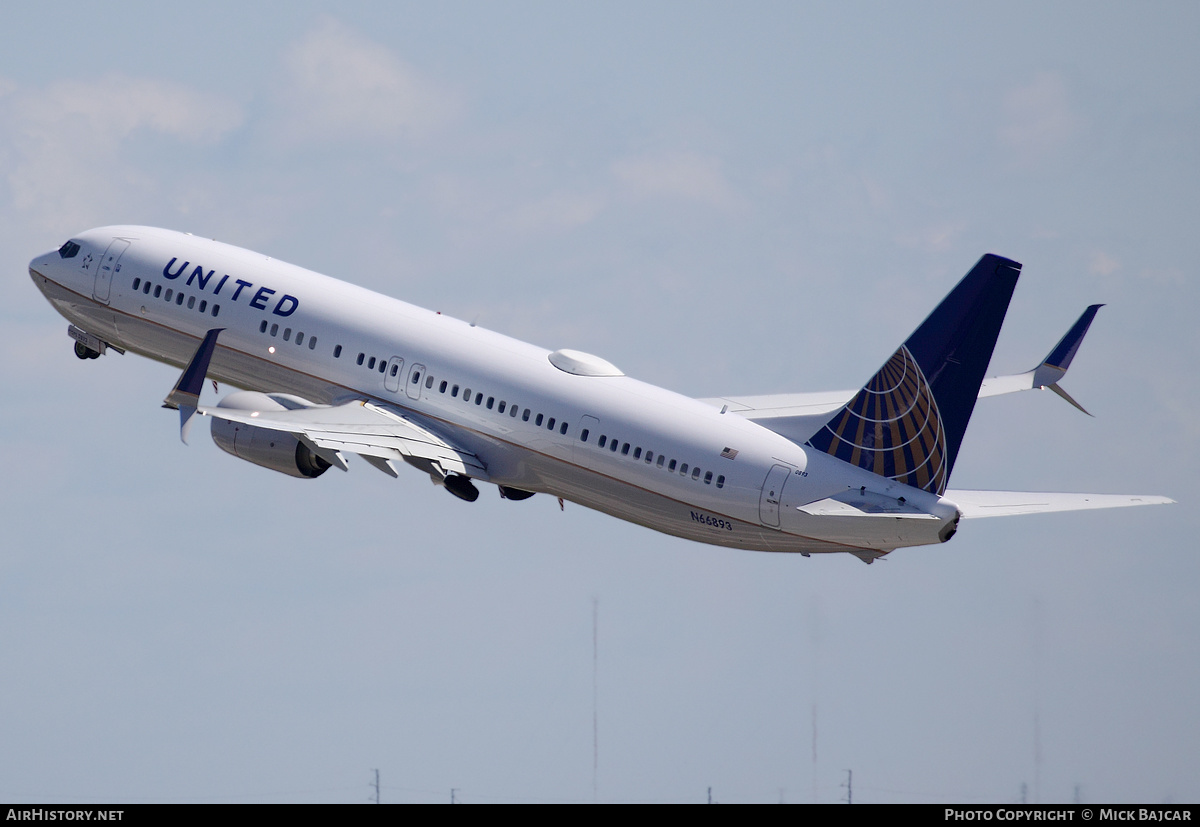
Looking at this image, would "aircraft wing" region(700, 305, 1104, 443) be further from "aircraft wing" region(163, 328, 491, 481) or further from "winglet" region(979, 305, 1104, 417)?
"aircraft wing" region(163, 328, 491, 481)

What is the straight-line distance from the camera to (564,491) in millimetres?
52406

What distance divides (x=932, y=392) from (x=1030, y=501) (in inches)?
151

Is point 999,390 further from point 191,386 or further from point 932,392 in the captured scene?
point 191,386

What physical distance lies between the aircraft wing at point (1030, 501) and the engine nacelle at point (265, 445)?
18451mm

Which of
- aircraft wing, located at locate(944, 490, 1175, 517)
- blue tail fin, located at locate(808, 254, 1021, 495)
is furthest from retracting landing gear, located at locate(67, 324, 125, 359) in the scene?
aircraft wing, located at locate(944, 490, 1175, 517)

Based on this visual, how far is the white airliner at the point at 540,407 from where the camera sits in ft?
153

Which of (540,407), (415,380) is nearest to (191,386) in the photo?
(415,380)

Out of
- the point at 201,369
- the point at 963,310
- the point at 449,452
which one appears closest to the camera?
the point at 963,310

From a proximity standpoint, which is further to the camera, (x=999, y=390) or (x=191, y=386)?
(x=999, y=390)

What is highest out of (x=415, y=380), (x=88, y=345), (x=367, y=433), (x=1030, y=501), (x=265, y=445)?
(x=88, y=345)

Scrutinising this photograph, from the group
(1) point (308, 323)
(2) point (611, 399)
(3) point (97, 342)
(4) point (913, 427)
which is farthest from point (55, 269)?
(4) point (913, 427)

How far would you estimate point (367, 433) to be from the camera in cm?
5203

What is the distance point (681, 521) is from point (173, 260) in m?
19.5

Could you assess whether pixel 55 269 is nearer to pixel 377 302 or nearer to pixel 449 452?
pixel 377 302
